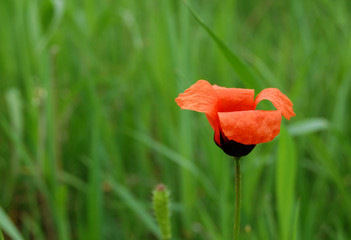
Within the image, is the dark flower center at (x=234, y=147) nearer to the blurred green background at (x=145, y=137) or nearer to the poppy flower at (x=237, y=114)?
the poppy flower at (x=237, y=114)

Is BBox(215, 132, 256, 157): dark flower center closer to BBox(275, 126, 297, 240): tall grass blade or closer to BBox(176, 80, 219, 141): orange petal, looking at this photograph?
BBox(176, 80, 219, 141): orange petal

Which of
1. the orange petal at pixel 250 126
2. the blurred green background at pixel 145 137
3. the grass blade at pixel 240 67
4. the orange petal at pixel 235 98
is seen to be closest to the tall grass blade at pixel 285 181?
the blurred green background at pixel 145 137

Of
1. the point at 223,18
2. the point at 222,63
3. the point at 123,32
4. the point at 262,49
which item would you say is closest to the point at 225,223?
the point at 222,63

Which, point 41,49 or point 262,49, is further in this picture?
Result: point 262,49

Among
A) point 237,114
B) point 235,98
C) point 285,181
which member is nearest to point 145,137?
point 285,181

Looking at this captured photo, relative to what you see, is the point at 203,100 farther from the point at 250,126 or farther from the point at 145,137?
the point at 145,137

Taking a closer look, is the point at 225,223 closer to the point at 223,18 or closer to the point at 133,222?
the point at 133,222
